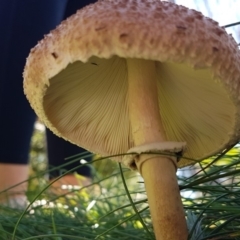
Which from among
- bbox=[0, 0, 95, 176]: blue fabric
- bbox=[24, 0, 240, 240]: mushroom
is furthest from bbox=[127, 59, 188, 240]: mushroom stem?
bbox=[0, 0, 95, 176]: blue fabric

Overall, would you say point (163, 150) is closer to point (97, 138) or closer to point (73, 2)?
point (97, 138)

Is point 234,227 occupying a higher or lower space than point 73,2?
lower

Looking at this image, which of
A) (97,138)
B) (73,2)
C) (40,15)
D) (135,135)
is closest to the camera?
(135,135)

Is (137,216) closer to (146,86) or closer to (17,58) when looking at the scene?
(146,86)

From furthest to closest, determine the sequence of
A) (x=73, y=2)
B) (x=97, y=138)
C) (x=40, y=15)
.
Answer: (x=73, y=2)
(x=40, y=15)
(x=97, y=138)

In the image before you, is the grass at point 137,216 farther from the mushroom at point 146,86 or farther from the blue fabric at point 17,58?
the blue fabric at point 17,58

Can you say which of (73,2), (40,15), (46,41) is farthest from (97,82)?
(73,2)

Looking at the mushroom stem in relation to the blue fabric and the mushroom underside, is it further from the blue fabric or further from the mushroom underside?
the blue fabric
